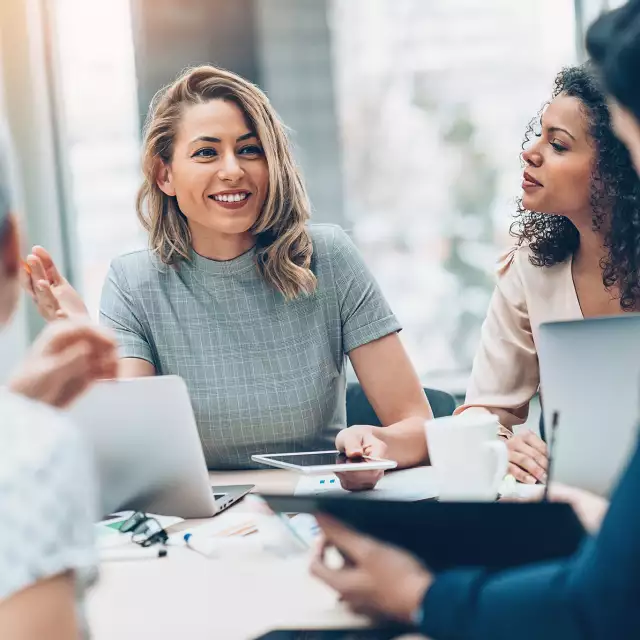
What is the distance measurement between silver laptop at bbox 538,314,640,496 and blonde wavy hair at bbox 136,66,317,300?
0.95 m

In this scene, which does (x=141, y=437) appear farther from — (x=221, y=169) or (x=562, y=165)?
(x=562, y=165)

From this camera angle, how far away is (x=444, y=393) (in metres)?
2.23

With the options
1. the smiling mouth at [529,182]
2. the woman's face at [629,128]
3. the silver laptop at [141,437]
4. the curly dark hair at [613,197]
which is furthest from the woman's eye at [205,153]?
the woman's face at [629,128]

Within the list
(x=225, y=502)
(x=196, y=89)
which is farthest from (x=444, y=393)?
(x=196, y=89)

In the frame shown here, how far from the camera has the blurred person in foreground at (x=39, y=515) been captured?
0.71 m

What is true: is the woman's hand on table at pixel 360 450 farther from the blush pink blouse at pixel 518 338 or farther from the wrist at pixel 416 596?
the wrist at pixel 416 596

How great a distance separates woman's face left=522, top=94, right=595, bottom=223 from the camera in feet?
6.70

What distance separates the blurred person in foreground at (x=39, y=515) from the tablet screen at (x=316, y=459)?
0.79 m

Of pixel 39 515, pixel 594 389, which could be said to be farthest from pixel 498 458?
pixel 39 515

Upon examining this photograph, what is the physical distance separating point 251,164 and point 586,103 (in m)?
0.80

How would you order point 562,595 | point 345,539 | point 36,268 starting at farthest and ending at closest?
point 36,268 → point 345,539 → point 562,595

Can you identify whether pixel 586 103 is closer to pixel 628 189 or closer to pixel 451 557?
pixel 628 189

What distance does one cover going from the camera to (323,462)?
1584mm

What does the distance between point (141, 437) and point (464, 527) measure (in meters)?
0.62
